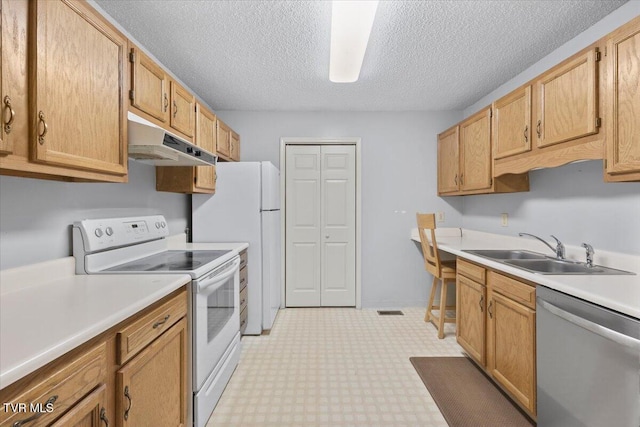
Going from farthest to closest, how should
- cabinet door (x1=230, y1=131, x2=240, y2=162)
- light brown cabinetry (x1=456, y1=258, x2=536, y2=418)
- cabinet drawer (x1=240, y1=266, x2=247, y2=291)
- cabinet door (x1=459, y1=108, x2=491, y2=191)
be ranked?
1. cabinet door (x1=230, y1=131, x2=240, y2=162)
2. cabinet drawer (x1=240, y1=266, x2=247, y2=291)
3. cabinet door (x1=459, y1=108, x2=491, y2=191)
4. light brown cabinetry (x1=456, y1=258, x2=536, y2=418)

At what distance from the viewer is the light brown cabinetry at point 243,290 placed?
9.55 ft

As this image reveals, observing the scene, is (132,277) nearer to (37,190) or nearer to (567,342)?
(37,190)

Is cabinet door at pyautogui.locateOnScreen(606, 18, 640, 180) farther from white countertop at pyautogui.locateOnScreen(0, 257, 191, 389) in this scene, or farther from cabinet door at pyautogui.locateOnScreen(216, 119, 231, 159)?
cabinet door at pyautogui.locateOnScreen(216, 119, 231, 159)

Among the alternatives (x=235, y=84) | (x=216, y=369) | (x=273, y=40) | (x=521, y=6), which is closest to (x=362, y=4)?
(x=273, y=40)

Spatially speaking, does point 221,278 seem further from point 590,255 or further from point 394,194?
point 394,194

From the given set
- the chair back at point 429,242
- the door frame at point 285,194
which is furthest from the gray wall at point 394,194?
the chair back at point 429,242

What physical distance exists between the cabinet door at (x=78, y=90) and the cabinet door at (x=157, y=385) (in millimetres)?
831

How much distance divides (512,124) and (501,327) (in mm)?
1482

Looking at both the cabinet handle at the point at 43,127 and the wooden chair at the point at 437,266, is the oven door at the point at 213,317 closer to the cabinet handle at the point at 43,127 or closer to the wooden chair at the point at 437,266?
the cabinet handle at the point at 43,127

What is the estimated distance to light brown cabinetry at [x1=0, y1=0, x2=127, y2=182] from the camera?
3.47ft

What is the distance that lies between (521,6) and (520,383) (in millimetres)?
2238

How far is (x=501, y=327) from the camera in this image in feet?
6.74

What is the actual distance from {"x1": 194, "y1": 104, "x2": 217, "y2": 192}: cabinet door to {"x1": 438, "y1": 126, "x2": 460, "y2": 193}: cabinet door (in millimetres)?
2478

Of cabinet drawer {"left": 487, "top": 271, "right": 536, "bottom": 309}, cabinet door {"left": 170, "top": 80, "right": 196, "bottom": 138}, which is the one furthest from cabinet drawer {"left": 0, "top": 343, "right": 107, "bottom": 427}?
cabinet drawer {"left": 487, "top": 271, "right": 536, "bottom": 309}
